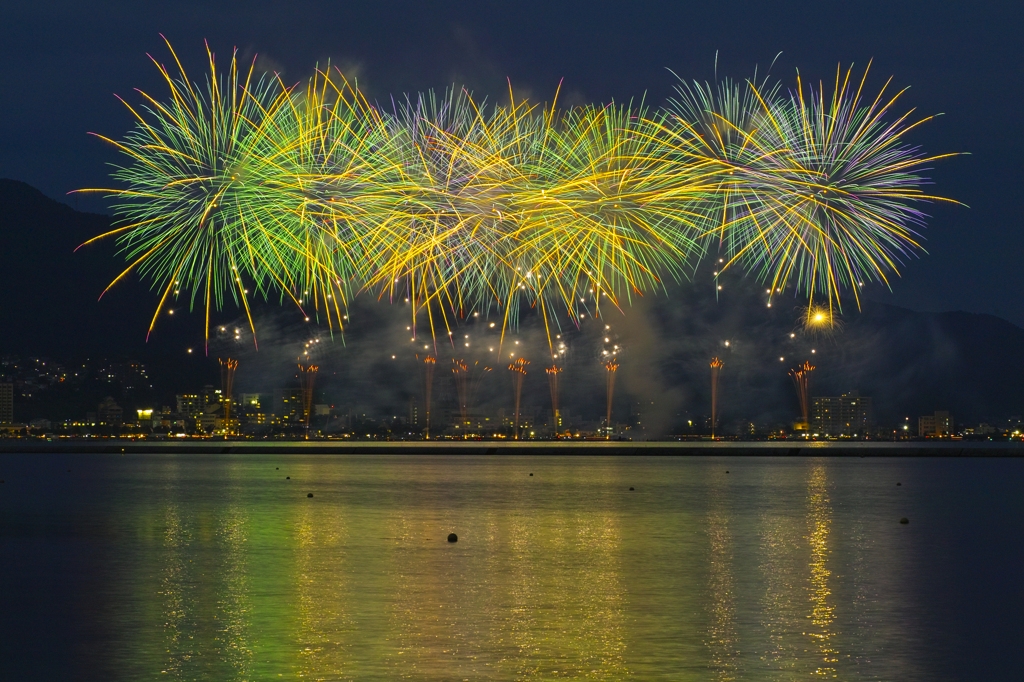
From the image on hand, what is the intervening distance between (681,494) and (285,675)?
40.4 m

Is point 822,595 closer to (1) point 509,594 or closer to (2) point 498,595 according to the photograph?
(1) point 509,594

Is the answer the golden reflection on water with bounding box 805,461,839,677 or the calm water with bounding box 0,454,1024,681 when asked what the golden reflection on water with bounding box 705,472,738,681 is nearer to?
the calm water with bounding box 0,454,1024,681

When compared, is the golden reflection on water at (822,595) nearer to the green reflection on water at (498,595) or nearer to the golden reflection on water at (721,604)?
the green reflection on water at (498,595)

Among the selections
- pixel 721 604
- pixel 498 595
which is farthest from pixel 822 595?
pixel 498 595

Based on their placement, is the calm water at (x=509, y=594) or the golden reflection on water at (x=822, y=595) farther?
the golden reflection on water at (x=822, y=595)

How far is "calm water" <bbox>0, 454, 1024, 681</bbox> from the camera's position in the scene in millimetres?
13430

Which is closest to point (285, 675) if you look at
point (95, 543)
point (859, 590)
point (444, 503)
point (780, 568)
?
point (859, 590)

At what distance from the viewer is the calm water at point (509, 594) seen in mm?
13430

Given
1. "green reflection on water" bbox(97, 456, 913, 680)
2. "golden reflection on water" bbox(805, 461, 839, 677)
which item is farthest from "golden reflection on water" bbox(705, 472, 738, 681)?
"golden reflection on water" bbox(805, 461, 839, 677)

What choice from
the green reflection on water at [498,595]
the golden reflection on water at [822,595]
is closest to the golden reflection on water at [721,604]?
the green reflection on water at [498,595]

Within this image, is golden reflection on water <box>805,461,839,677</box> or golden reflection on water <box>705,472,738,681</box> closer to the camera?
golden reflection on water <box>705,472,738,681</box>

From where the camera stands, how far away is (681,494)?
51719mm

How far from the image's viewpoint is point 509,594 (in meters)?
18.8

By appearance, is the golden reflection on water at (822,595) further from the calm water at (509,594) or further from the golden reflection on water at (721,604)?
the golden reflection on water at (721,604)
